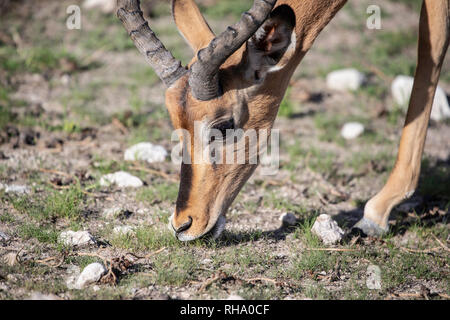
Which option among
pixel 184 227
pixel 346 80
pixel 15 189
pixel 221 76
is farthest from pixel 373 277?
pixel 346 80

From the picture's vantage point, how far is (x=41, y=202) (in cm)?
493

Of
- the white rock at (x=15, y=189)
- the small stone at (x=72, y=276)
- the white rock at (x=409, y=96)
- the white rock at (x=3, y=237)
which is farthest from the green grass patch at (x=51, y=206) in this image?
the white rock at (x=409, y=96)

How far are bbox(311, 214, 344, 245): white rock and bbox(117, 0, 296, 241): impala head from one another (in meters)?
0.79

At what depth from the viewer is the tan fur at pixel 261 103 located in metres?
4.00

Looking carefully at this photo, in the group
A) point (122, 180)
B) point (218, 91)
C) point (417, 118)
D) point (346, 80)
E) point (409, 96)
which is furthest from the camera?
point (346, 80)

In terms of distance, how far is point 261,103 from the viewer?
428 cm

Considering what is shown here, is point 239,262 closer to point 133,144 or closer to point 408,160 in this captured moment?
point 408,160

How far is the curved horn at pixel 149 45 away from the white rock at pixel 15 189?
77.6 inches

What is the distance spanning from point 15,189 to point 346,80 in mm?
4999

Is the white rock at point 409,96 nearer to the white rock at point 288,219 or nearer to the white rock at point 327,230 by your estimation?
the white rock at point 288,219

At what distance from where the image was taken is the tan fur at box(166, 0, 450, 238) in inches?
158


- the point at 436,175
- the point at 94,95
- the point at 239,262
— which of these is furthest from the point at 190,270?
the point at 94,95

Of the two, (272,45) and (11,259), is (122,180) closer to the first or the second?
(11,259)
